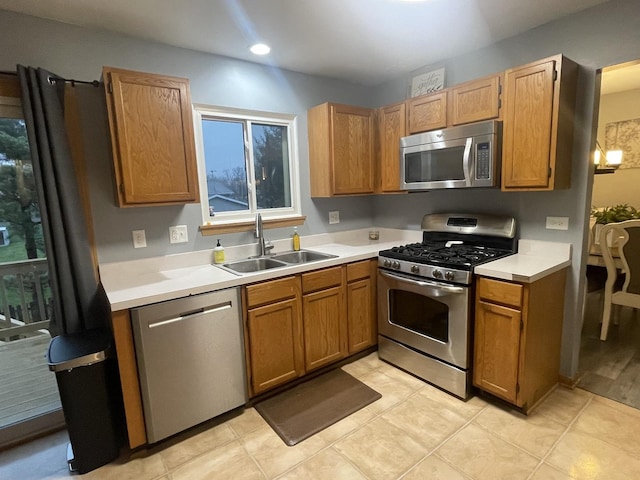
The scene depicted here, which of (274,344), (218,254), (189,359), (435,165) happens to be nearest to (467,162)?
(435,165)

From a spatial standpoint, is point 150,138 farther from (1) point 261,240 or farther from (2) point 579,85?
(2) point 579,85

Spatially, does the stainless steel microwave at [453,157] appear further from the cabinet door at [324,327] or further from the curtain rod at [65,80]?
the curtain rod at [65,80]

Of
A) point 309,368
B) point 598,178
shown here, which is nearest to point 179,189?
point 309,368

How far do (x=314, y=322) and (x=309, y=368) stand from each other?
0.35 m

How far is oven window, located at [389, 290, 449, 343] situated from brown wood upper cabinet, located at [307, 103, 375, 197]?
1.08m

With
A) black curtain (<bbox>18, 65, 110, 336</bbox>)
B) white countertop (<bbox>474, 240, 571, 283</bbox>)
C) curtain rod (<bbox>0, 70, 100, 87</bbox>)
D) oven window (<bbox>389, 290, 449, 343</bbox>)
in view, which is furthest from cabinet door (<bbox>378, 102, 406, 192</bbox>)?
black curtain (<bbox>18, 65, 110, 336</bbox>)

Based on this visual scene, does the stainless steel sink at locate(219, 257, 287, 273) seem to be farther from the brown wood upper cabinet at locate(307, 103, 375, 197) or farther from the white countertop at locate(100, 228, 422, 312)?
the brown wood upper cabinet at locate(307, 103, 375, 197)

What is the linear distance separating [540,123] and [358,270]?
1.58 m

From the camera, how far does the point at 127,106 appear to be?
2020 mm

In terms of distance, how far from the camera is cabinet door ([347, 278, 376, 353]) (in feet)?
9.12

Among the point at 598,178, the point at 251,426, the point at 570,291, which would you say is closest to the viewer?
the point at 251,426

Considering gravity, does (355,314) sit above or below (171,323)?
below

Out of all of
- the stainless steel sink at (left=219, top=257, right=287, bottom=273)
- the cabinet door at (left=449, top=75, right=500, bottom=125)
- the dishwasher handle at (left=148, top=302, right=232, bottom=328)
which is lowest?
the dishwasher handle at (left=148, top=302, right=232, bottom=328)

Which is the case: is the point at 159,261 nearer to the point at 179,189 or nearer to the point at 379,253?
the point at 179,189
